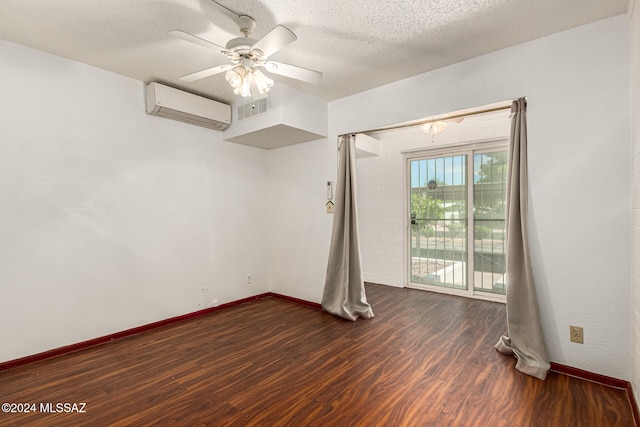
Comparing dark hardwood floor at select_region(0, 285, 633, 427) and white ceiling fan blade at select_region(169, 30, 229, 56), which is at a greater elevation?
white ceiling fan blade at select_region(169, 30, 229, 56)

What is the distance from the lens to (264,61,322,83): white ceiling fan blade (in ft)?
6.97

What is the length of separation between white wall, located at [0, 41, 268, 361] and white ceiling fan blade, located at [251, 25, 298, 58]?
75.7 inches

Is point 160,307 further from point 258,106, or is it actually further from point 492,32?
point 492,32

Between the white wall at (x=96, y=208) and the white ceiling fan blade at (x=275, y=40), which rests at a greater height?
the white ceiling fan blade at (x=275, y=40)

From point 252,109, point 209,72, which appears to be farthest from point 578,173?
point 252,109

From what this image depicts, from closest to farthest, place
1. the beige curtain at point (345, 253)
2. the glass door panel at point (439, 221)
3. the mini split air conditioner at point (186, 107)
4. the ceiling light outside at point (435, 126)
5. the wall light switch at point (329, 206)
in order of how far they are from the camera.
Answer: the mini split air conditioner at point (186, 107) → the ceiling light outside at point (435, 126) → the beige curtain at point (345, 253) → the wall light switch at point (329, 206) → the glass door panel at point (439, 221)

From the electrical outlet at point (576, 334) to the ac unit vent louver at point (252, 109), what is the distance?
3364 mm

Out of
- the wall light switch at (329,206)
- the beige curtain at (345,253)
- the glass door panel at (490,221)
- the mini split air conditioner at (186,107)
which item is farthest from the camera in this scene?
the glass door panel at (490,221)

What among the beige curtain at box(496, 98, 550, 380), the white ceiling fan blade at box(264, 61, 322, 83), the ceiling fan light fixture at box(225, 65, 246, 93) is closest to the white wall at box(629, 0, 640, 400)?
the beige curtain at box(496, 98, 550, 380)

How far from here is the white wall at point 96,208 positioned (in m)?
2.45

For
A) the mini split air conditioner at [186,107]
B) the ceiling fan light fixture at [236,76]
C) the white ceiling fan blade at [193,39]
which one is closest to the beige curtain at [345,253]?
the mini split air conditioner at [186,107]

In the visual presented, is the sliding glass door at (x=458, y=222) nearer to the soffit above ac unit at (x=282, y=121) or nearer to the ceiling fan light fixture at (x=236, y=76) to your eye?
the soffit above ac unit at (x=282, y=121)

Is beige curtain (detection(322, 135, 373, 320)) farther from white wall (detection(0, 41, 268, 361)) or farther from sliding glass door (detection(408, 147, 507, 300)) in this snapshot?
sliding glass door (detection(408, 147, 507, 300))

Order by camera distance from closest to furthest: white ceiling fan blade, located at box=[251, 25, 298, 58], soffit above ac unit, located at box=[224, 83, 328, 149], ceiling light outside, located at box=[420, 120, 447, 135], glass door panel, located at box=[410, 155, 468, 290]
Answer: white ceiling fan blade, located at box=[251, 25, 298, 58] < soffit above ac unit, located at box=[224, 83, 328, 149] < ceiling light outside, located at box=[420, 120, 447, 135] < glass door panel, located at box=[410, 155, 468, 290]
